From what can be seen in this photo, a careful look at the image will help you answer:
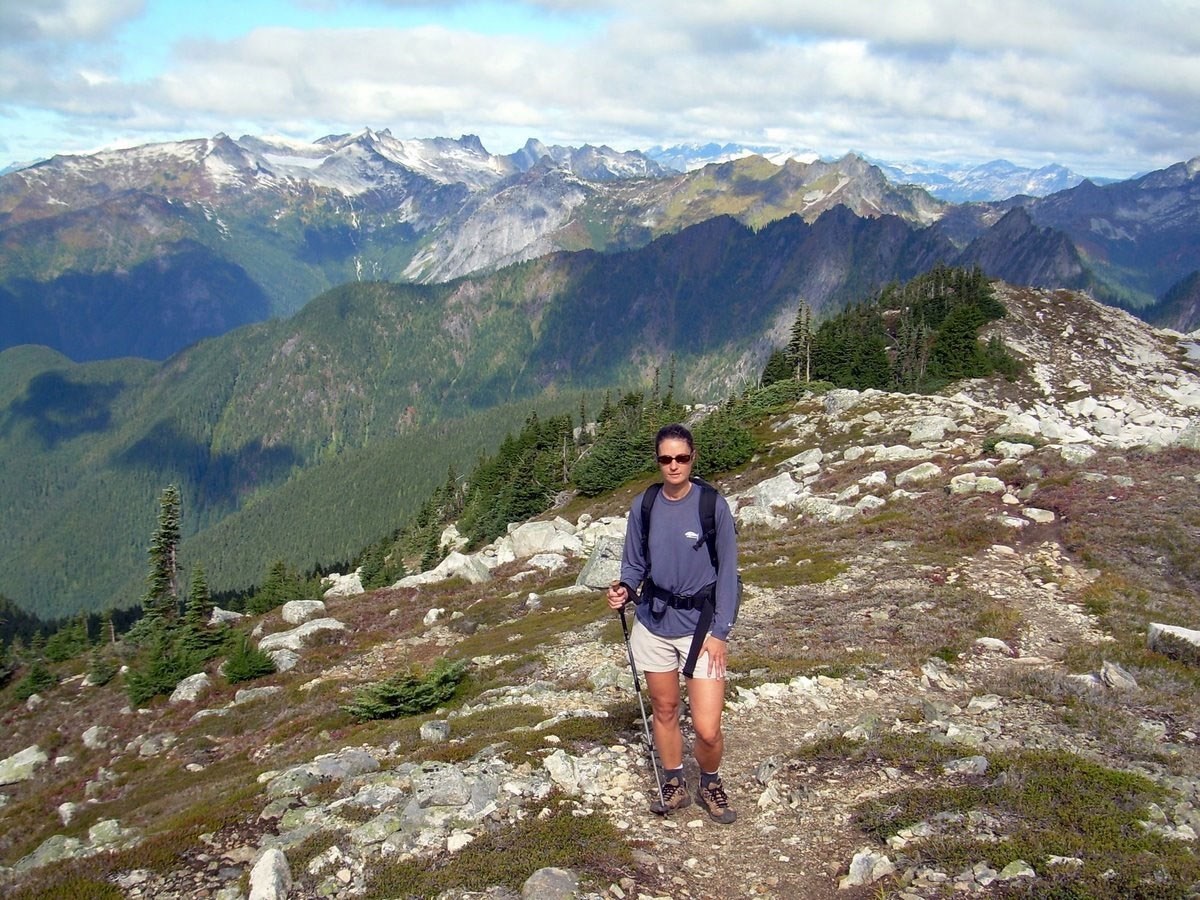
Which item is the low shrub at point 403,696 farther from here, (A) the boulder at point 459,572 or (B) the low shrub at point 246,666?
(A) the boulder at point 459,572

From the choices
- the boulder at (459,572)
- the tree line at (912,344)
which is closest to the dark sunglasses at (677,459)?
the boulder at (459,572)

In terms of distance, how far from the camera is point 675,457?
1005cm

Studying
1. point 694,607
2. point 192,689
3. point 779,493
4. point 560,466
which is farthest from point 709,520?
point 560,466

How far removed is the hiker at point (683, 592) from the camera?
1011cm

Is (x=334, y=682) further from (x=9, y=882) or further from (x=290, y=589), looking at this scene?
(x=290, y=589)

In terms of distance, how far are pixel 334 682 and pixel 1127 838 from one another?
28397 mm

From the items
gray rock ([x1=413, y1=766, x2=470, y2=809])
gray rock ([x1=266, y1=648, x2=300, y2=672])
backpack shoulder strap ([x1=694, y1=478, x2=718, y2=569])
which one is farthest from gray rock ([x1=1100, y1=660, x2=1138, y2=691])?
gray rock ([x1=266, y1=648, x2=300, y2=672])

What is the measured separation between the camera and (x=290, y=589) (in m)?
76.6

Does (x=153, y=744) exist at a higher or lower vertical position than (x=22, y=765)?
higher

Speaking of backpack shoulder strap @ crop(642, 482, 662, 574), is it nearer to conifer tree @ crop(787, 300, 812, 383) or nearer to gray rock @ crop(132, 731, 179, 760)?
gray rock @ crop(132, 731, 179, 760)

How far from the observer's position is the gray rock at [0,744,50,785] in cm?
3512

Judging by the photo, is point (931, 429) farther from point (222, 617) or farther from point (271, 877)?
point (222, 617)

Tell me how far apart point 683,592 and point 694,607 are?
0.88ft

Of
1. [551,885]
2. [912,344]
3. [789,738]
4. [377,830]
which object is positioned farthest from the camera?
[912,344]
